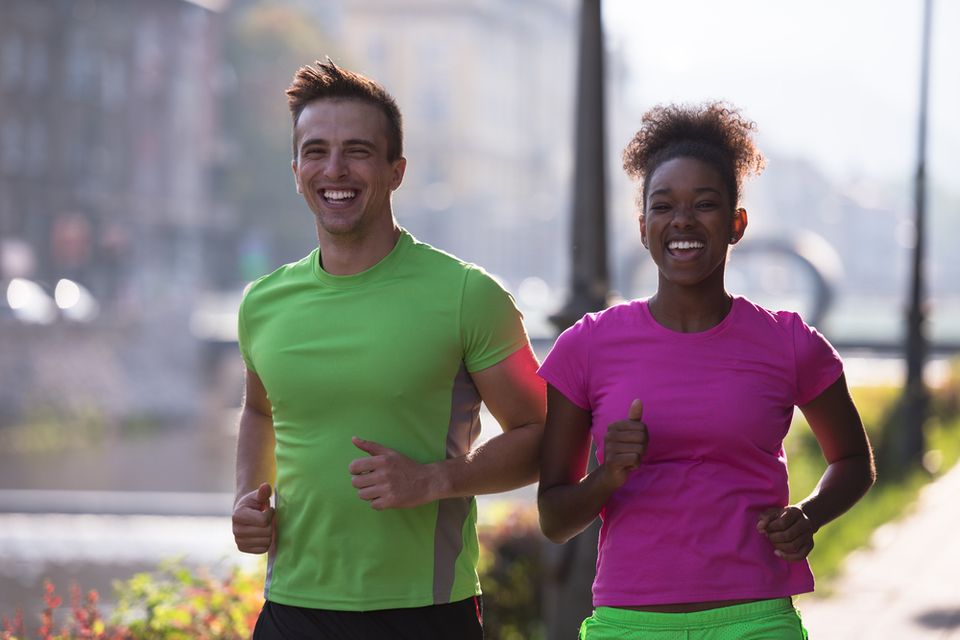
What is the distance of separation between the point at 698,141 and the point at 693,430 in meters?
0.58

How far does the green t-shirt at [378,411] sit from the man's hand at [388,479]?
2.9 inches

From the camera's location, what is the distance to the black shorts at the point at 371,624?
293cm

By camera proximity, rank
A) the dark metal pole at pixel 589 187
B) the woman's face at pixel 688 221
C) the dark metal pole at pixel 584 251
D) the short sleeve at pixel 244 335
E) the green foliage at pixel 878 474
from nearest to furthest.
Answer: the woman's face at pixel 688 221 < the short sleeve at pixel 244 335 < the dark metal pole at pixel 584 251 < the dark metal pole at pixel 589 187 < the green foliage at pixel 878 474

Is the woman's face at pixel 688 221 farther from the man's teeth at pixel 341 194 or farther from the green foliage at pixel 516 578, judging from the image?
Result: the green foliage at pixel 516 578

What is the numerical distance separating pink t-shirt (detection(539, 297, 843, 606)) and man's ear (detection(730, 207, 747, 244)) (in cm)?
16

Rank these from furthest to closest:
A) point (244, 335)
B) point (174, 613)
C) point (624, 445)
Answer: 1. point (174, 613)
2. point (244, 335)
3. point (624, 445)

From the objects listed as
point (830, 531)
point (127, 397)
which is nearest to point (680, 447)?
point (830, 531)

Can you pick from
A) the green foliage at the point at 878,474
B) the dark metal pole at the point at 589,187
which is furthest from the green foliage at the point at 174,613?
the green foliage at the point at 878,474

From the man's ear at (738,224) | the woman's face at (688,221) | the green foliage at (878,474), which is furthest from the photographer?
the green foliage at (878,474)

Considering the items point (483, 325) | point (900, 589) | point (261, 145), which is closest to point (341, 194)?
point (483, 325)

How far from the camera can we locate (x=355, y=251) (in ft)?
10.1

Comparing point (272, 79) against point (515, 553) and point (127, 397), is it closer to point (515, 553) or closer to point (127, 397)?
point (127, 397)

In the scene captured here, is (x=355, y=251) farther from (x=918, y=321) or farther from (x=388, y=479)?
(x=918, y=321)

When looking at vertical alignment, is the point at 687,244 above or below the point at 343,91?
below
